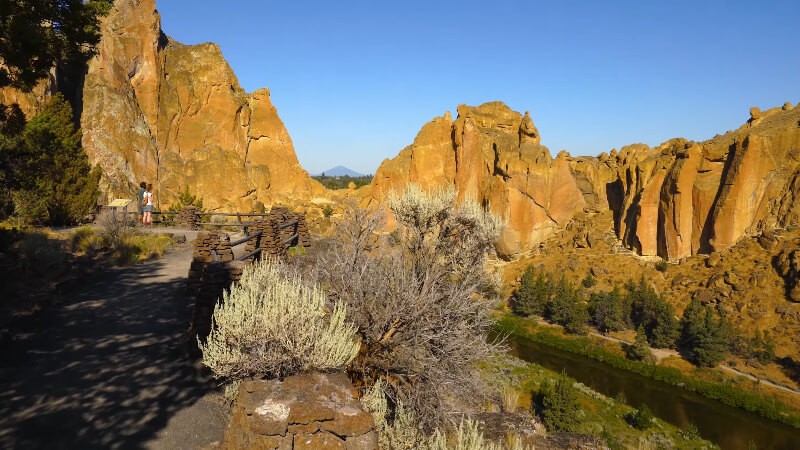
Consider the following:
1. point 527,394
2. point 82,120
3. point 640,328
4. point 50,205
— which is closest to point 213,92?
point 82,120

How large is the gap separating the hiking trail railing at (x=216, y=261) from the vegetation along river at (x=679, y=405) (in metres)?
17.5

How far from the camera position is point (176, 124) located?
145 feet

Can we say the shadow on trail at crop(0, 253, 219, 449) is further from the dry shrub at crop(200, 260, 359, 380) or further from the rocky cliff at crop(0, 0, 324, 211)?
the rocky cliff at crop(0, 0, 324, 211)

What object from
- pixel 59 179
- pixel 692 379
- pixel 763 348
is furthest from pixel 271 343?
pixel 763 348

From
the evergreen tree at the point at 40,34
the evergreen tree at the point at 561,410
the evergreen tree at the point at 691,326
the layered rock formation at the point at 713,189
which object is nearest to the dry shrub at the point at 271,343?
the evergreen tree at the point at 40,34

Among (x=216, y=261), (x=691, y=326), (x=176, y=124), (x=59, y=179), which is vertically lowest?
(x=691, y=326)

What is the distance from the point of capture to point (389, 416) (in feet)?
24.2

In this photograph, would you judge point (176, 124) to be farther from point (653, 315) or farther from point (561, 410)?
point (653, 315)

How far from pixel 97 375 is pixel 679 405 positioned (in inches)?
1085

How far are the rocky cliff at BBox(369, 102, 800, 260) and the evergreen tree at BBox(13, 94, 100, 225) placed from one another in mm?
26449

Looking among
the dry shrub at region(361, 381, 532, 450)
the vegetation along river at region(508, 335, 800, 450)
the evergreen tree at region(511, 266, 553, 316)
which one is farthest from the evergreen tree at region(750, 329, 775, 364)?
the dry shrub at region(361, 381, 532, 450)

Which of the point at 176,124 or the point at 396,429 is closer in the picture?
the point at 396,429

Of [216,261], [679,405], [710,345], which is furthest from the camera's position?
[710,345]

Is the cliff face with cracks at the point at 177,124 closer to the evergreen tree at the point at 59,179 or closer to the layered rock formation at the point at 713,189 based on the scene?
the evergreen tree at the point at 59,179
